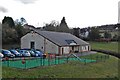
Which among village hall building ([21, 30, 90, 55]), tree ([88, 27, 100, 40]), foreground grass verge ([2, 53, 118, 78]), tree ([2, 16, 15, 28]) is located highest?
tree ([2, 16, 15, 28])

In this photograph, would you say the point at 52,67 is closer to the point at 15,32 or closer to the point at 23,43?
the point at 23,43

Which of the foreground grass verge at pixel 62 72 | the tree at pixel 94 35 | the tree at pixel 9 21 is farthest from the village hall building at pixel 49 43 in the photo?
the tree at pixel 94 35

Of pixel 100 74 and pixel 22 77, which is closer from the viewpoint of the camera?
pixel 22 77

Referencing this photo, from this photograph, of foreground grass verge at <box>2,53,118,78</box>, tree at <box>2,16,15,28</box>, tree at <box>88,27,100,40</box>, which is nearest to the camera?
foreground grass verge at <box>2,53,118,78</box>

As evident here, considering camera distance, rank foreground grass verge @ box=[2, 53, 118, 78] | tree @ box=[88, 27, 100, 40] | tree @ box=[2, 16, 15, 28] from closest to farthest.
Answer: foreground grass verge @ box=[2, 53, 118, 78]
tree @ box=[2, 16, 15, 28]
tree @ box=[88, 27, 100, 40]

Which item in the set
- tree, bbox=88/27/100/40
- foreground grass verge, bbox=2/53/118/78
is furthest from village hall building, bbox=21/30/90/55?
tree, bbox=88/27/100/40

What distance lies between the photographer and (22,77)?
2064cm

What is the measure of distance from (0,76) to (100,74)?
38.7 ft

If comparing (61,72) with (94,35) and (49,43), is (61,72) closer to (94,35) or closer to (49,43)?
(49,43)

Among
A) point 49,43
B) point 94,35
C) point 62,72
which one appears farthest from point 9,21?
point 62,72

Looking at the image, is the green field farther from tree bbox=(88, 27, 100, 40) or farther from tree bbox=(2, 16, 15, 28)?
tree bbox=(88, 27, 100, 40)

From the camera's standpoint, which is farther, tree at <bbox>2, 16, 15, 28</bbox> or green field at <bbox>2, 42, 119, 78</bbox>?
tree at <bbox>2, 16, 15, 28</bbox>

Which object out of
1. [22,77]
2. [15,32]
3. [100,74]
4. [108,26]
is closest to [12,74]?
[22,77]

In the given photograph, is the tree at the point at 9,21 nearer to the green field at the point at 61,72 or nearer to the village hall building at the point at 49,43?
the village hall building at the point at 49,43
